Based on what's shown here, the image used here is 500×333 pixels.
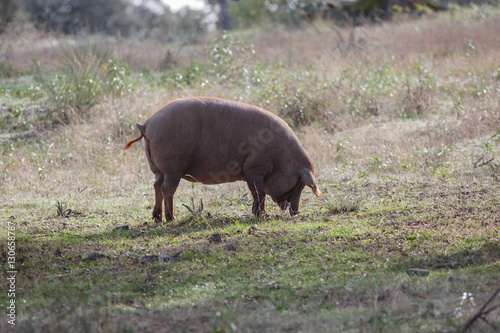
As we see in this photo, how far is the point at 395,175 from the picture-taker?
8.62 metres

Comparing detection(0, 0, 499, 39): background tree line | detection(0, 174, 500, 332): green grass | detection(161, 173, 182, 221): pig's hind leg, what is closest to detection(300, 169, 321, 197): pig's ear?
detection(0, 174, 500, 332): green grass

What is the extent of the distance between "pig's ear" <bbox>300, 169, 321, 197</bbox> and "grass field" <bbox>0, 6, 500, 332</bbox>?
334 millimetres

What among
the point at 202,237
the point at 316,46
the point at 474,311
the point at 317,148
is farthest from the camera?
the point at 316,46

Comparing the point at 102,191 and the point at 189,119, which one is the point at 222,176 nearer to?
the point at 189,119

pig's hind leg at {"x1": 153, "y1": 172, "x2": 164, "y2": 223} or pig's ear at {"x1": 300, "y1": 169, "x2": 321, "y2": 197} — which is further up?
pig's ear at {"x1": 300, "y1": 169, "x2": 321, "y2": 197}

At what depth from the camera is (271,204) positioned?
7895 millimetres

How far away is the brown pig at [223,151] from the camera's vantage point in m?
6.49

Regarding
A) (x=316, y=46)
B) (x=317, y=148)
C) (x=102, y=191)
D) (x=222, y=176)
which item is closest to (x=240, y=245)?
(x=222, y=176)

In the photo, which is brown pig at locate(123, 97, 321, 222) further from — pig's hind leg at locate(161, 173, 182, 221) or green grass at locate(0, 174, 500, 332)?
green grass at locate(0, 174, 500, 332)

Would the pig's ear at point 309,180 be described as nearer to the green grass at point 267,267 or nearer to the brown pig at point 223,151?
the brown pig at point 223,151

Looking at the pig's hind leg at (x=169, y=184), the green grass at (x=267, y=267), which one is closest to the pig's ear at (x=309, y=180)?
the green grass at (x=267, y=267)

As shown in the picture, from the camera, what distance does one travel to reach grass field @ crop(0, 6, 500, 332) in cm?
420

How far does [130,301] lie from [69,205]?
3.78 metres

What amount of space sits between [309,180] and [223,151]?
1.10 metres
